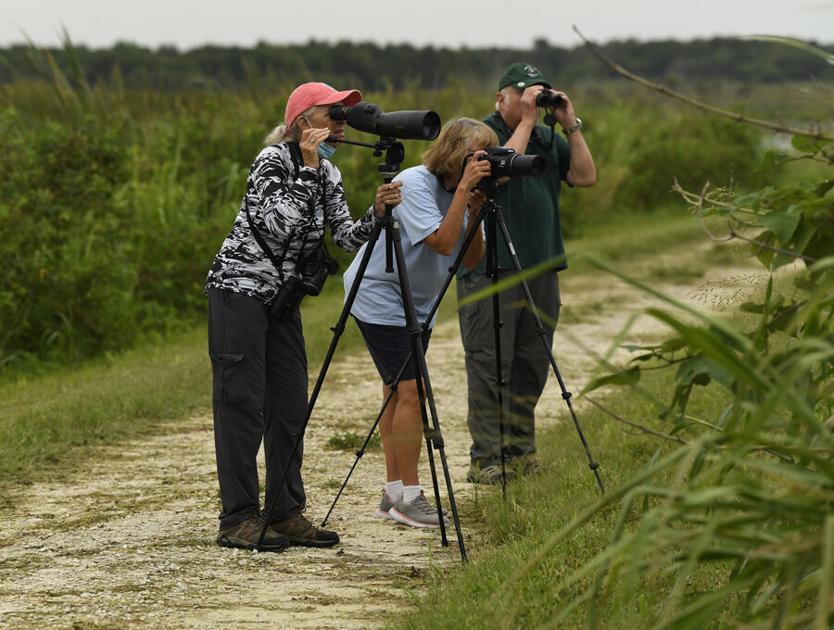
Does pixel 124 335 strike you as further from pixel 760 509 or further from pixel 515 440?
pixel 760 509

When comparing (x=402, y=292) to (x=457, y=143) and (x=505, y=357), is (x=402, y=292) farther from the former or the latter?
(x=505, y=357)

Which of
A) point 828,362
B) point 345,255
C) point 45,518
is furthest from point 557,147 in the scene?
point 345,255

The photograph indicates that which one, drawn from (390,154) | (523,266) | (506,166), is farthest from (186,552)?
(523,266)

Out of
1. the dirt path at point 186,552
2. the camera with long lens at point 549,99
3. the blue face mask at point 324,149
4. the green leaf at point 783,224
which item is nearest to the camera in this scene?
the green leaf at point 783,224

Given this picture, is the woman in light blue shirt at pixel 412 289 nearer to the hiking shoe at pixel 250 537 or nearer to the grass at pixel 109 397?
the hiking shoe at pixel 250 537

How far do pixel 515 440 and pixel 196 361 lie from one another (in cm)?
374

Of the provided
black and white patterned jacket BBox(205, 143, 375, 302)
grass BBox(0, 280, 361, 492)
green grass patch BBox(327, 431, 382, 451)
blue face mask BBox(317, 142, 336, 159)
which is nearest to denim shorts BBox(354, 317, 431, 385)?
black and white patterned jacket BBox(205, 143, 375, 302)

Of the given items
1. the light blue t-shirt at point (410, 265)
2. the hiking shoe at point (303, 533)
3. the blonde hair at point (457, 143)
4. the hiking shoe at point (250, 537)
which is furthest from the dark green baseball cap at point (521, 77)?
the hiking shoe at point (250, 537)

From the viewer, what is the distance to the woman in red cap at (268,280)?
5.27 metres

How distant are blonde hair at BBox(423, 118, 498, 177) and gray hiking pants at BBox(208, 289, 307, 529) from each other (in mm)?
942

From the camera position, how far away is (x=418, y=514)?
5820 mm

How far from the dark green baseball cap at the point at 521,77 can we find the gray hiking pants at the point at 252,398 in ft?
5.70

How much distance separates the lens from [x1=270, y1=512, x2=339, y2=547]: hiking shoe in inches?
217

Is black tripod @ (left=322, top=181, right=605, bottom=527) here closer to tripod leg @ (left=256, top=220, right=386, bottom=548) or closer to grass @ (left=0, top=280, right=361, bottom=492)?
tripod leg @ (left=256, top=220, right=386, bottom=548)
